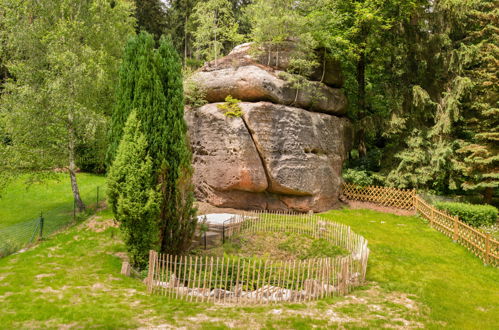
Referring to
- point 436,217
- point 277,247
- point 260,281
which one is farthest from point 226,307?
point 436,217

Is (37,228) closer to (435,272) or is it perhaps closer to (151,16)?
(435,272)

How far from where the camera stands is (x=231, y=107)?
18094mm

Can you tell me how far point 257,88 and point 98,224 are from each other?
11443 millimetres

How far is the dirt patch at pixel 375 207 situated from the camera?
19.9m

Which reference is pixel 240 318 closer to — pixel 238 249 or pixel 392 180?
pixel 238 249

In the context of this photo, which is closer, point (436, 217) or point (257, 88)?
point (436, 217)

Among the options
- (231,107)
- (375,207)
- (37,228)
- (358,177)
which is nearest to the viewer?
(37,228)

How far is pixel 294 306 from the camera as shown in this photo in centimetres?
839

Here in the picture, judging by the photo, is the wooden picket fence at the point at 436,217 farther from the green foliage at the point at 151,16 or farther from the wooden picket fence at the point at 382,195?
the green foliage at the point at 151,16

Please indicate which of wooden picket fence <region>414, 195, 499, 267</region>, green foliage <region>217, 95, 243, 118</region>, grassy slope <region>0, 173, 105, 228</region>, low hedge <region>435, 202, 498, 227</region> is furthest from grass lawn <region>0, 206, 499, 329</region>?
green foliage <region>217, 95, 243, 118</region>

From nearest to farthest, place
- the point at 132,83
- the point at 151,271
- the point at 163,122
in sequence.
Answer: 1. the point at 151,271
2. the point at 163,122
3. the point at 132,83

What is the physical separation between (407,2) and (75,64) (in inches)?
861

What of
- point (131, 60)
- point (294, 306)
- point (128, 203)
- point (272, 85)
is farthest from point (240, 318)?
point (272, 85)

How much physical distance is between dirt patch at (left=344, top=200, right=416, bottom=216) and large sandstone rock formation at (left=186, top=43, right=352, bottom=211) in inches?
75.6
